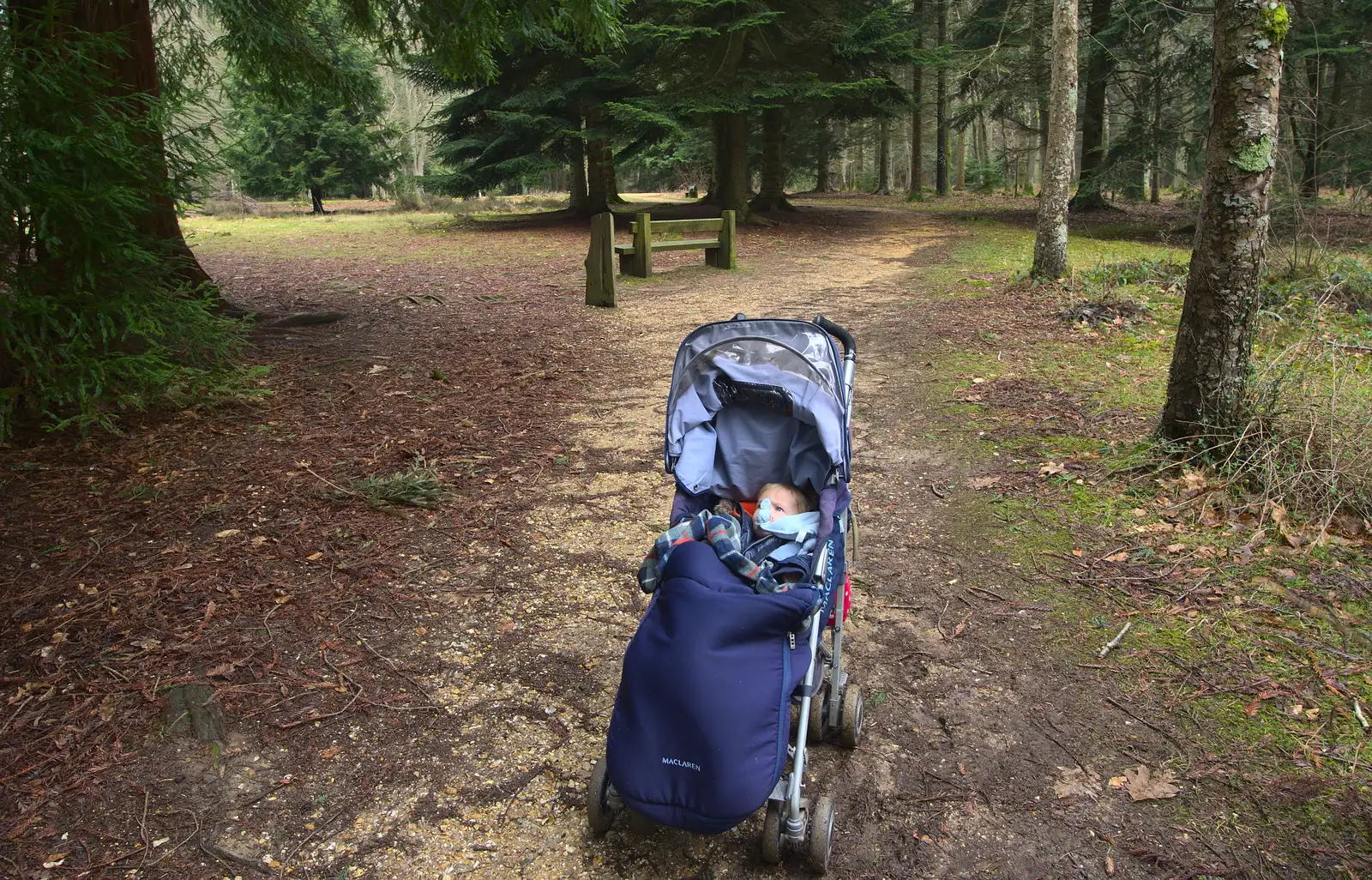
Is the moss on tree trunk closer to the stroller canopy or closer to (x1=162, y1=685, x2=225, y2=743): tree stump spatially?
the stroller canopy

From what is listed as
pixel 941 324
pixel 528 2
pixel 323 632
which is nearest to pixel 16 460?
pixel 323 632

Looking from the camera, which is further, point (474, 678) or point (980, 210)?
point (980, 210)

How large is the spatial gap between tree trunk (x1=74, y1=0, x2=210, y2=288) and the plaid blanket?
4591 millimetres

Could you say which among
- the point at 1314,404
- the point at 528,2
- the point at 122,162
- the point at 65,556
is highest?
the point at 528,2

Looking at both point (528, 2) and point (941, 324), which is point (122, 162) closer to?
point (528, 2)

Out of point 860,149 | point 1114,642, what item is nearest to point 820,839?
point 1114,642

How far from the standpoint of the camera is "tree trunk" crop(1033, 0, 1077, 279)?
11039mm

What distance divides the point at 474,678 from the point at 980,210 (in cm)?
2638

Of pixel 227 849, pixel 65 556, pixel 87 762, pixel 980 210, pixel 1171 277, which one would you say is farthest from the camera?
pixel 980 210

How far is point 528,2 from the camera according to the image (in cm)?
839

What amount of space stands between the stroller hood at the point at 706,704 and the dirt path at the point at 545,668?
42 centimetres

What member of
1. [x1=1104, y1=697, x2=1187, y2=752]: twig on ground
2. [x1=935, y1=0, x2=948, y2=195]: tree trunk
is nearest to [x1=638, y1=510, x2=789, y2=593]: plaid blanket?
[x1=1104, y1=697, x2=1187, y2=752]: twig on ground

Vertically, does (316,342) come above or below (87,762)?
above

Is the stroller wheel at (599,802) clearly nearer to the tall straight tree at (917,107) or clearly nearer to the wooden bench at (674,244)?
the wooden bench at (674,244)
